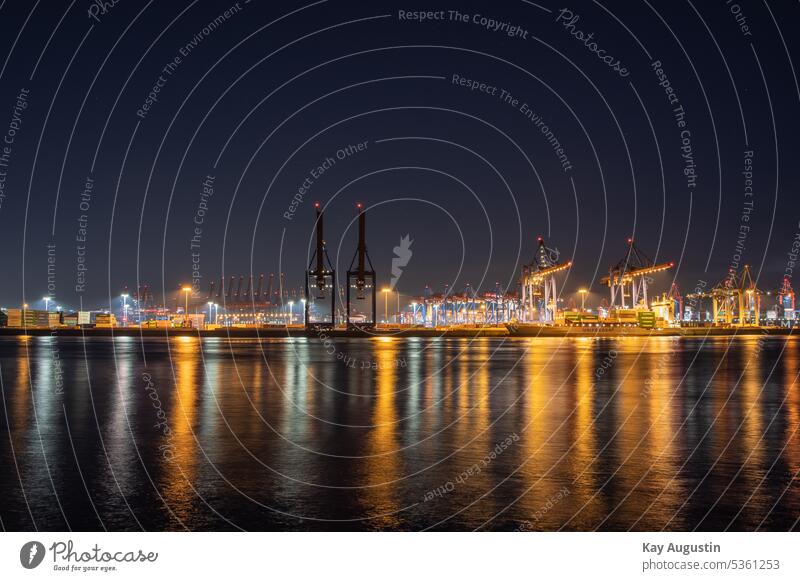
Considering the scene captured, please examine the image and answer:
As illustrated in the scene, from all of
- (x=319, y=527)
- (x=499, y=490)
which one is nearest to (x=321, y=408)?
(x=499, y=490)

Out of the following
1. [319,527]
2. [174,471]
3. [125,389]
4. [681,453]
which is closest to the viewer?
[319,527]

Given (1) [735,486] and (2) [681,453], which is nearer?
(1) [735,486]

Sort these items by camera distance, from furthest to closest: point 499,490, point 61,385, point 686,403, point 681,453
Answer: point 61,385, point 686,403, point 681,453, point 499,490

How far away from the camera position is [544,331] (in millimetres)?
153000

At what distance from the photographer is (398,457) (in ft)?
45.0

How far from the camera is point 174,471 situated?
Answer: 1219 centimetres

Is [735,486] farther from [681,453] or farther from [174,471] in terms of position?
[174,471]

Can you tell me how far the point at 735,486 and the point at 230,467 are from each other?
25.1 ft

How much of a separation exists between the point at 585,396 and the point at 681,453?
10.5m

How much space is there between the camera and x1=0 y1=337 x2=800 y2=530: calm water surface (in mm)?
9648

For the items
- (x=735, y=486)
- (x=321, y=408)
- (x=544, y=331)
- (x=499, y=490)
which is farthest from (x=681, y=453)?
(x=544, y=331)

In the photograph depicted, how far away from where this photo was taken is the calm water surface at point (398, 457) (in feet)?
31.7
